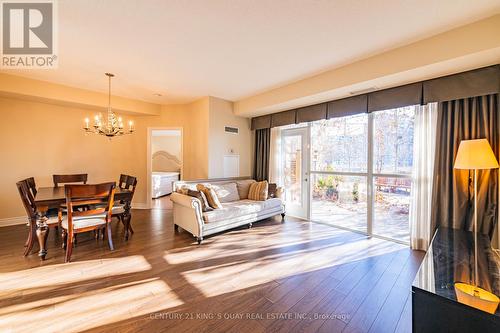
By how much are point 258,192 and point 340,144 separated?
1.98 meters

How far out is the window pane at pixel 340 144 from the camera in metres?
4.00

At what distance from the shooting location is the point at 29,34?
2.51 metres

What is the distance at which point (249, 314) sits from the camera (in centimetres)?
183

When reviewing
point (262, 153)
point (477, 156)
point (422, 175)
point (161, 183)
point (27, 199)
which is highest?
point (262, 153)

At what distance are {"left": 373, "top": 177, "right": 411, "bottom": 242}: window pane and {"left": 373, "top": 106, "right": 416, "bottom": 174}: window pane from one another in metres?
0.22

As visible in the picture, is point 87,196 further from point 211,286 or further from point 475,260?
point 475,260

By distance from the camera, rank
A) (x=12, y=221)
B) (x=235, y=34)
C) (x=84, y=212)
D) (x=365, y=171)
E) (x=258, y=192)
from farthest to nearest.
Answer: (x=258, y=192) → (x=12, y=221) → (x=365, y=171) → (x=84, y=212) → (x=235, y=34)

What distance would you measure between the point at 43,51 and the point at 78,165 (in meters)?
2.70

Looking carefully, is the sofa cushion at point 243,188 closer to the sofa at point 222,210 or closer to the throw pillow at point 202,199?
the sofa at point 222,210

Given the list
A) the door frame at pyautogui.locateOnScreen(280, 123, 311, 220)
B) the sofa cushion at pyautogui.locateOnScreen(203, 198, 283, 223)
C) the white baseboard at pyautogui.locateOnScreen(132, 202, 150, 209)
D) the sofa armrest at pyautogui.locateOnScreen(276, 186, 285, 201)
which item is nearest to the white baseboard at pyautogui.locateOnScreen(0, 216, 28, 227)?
the white baseboard at pyautogui.locateOnScreen(132, 202, 150, 209)

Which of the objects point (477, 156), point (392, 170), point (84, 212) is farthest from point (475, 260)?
point (84, 212)

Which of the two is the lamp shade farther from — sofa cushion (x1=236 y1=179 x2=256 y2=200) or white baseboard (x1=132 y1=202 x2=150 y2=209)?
white baseboard (x1=132 y1=202 x2=150 y2=209)

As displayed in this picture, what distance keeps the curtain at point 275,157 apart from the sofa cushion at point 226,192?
1.07 metres

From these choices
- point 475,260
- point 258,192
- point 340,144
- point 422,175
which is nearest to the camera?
point 475,260
